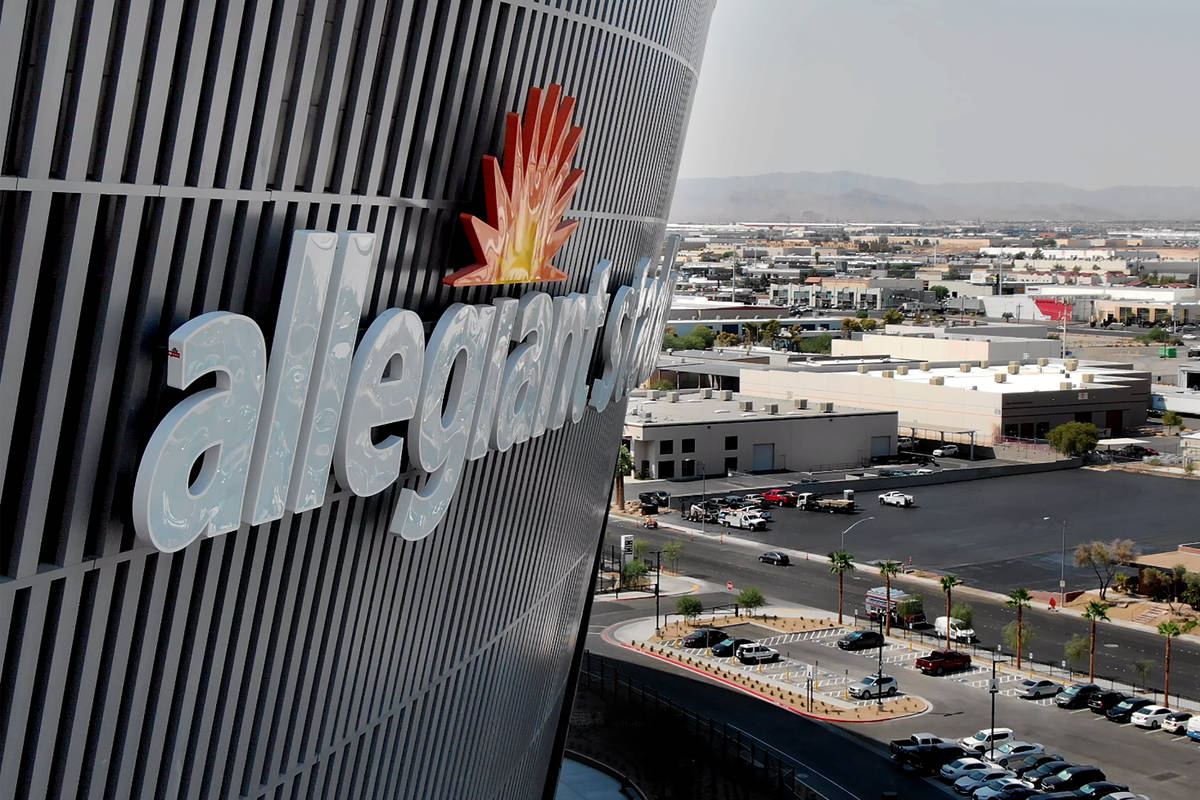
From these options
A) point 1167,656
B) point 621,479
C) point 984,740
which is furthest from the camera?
point 621,479

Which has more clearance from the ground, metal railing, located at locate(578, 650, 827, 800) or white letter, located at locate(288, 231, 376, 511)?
white letter, located at locate(288, 231, 376, 511)

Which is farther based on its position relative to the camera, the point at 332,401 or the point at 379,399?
the point at 379,399

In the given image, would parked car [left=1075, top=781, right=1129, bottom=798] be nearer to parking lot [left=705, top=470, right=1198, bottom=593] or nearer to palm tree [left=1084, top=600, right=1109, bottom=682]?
palm tree [left=1084, top=600, right=1109, bottom=682]

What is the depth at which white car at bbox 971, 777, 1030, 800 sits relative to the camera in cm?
4400

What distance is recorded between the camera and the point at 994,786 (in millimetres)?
44500

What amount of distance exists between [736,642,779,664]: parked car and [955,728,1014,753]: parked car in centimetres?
1082

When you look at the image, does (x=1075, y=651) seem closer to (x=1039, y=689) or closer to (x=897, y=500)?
(x=1039, y=689)

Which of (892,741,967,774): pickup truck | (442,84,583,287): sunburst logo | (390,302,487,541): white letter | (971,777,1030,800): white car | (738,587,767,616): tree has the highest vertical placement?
(442,84,583,287): sunburst logo

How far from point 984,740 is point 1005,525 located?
40.9 meters

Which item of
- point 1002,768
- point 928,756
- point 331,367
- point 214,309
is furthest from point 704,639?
point 214,309

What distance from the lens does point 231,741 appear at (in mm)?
15789

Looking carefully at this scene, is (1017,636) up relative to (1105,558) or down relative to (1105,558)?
down

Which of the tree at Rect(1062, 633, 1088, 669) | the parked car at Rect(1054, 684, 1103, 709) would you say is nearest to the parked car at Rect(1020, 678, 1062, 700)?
the parked car at Rect(1054, 684, 1103, 709)

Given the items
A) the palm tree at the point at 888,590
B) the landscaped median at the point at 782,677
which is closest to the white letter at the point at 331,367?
the landscaped median at the point at 782,677
